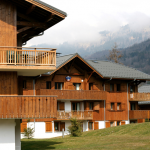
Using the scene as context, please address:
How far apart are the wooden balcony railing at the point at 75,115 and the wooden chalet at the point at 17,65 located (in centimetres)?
2175

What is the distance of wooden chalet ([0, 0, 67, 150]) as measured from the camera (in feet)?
68.0

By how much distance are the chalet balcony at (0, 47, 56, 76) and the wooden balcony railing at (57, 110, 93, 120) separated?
72.3 feet

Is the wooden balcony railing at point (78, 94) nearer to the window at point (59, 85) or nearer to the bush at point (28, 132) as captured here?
the window at point (59, 85)

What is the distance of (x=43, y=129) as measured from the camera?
1734 inches

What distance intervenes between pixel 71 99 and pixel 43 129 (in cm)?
513

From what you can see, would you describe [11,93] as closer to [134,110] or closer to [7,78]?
[7,78]

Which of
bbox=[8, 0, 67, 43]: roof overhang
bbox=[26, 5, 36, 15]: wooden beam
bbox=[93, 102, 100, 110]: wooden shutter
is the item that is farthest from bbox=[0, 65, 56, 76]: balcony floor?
bbox=[93, 102, 100, 110]: wooden shutter

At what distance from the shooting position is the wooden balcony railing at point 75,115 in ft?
144

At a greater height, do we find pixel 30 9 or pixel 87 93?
pixel 30 9

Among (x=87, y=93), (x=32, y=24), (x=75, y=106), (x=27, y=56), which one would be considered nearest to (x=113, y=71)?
(x=87, y=93)

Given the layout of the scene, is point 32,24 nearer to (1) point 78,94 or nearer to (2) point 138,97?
(1) point 78,94

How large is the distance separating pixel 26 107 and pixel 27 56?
3587mm

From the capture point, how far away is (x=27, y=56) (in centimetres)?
2269

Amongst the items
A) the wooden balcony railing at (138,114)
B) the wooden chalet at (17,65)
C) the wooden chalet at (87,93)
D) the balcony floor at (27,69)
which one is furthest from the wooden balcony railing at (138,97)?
the balcony floor at (27,69)
